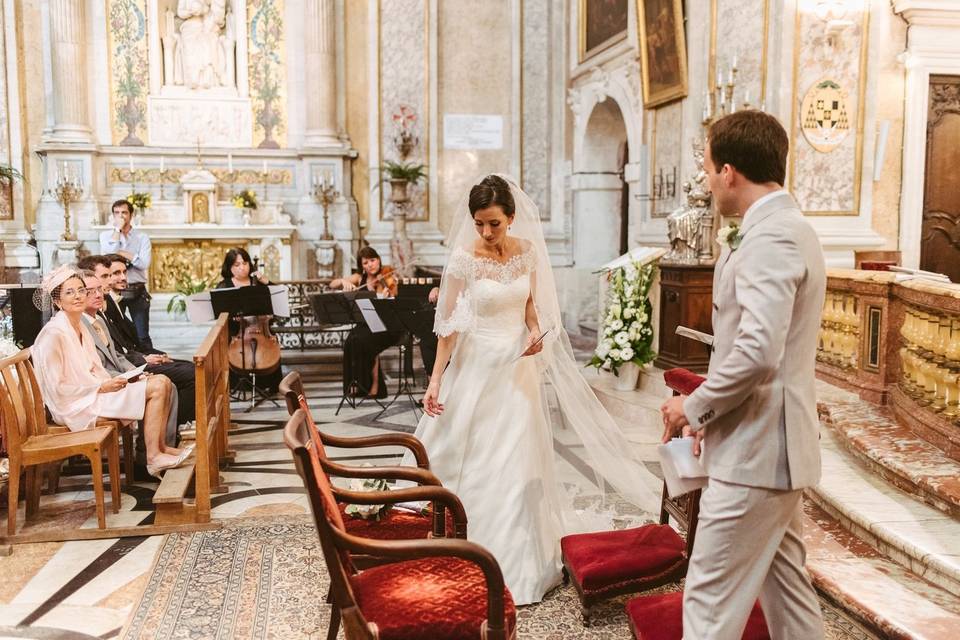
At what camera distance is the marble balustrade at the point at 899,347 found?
4.22 meters

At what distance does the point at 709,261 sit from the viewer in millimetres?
7242

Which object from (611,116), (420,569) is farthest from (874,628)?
(611,116)

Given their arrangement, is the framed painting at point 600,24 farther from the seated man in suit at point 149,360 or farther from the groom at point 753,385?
the groom at point 753,385

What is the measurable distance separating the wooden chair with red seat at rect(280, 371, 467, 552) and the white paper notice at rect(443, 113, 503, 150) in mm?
9972

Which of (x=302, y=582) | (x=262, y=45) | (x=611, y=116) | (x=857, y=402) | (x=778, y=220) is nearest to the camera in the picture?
(x=778, y=220)

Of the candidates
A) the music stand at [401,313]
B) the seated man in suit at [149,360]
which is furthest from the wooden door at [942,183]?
the seated man in suit at [149,360]

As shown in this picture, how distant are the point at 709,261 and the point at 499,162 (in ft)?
20.9

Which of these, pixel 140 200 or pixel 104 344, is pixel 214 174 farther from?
pixel 104 344

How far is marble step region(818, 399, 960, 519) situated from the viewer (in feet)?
12.6

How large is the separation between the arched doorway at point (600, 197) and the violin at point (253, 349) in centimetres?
581

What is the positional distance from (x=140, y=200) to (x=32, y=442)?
7.58 meters

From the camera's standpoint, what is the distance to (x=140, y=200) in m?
11.4

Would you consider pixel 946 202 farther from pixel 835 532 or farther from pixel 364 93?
pixel 364 93

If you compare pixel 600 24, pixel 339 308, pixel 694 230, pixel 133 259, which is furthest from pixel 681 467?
pixel 600 24
